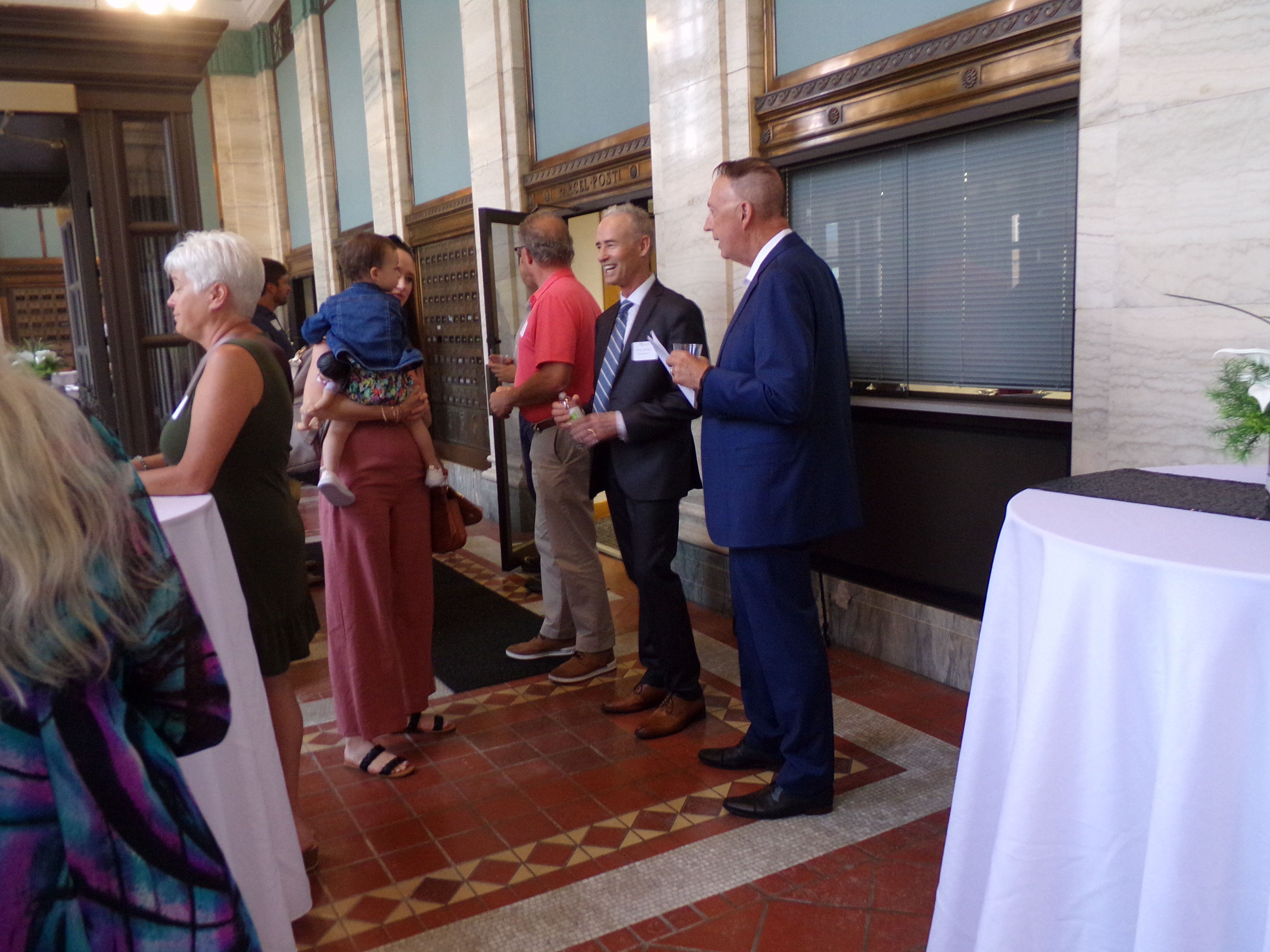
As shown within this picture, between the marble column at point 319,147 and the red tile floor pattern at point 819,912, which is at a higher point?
the marble column at point 319,147

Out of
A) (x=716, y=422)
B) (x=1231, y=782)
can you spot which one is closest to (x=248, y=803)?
(x=716, y=422)

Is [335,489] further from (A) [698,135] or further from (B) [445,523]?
(A) [698,135]

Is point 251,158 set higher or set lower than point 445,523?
higher

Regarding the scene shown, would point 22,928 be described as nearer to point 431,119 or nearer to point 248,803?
point 248,803

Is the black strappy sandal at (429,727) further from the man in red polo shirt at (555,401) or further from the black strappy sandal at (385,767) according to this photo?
the man in red polo shirt at (555,401)

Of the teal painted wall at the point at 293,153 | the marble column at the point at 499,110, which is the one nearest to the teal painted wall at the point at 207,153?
the teal painted wall at the point at 293,153

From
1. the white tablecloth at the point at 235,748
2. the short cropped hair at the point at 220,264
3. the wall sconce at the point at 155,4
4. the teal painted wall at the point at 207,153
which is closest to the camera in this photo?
the white tablecloth at the point at 235,748

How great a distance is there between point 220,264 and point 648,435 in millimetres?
1500

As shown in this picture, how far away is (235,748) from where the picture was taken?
1.95 m

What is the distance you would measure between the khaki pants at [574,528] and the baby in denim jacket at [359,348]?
2.82ft

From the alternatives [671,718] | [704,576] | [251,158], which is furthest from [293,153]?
[671,718]

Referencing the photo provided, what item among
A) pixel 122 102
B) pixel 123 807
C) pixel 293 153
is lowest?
pixel 123 807

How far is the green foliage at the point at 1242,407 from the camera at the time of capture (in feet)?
5.56

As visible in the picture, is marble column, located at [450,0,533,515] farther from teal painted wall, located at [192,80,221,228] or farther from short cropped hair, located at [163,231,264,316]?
teal painted wall, located at [192,80,221,228]
